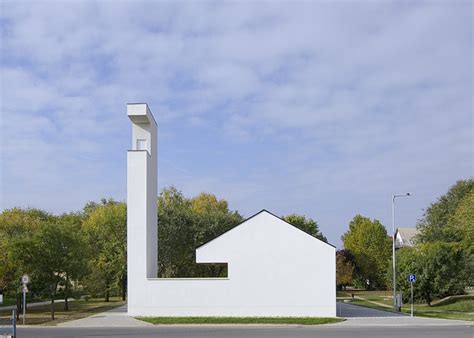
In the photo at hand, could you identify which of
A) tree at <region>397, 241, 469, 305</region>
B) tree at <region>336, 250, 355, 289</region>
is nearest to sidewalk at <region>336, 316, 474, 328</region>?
tree at <region>397, 241, 469, 305</region>

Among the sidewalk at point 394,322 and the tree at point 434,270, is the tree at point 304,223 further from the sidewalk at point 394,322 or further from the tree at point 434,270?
the sidewalk at point 394,322

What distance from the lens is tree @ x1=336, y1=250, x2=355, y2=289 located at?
79625 mm

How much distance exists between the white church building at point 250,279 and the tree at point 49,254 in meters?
6.15

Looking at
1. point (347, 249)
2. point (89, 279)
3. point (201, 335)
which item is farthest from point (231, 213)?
point (201, 335)

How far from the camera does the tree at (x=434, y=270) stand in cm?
4881

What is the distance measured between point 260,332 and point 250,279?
8.89 m

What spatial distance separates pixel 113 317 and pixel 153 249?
4.85 metres

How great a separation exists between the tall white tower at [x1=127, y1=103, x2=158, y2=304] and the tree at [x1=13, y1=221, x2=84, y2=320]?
5867 mm

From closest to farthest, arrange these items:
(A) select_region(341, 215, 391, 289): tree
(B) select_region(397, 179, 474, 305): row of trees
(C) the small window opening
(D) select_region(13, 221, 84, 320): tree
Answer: (D) select_region(13, 221, 84, 320): tree < (C) the small window opening < (B) select_region(397, 179, 474, 305): row of trees < (A) select_region(341, 215, 391, 289): tree

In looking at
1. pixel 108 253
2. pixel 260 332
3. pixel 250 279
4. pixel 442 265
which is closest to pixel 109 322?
pixel 250 279

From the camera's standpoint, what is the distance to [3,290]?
36250 millimetres

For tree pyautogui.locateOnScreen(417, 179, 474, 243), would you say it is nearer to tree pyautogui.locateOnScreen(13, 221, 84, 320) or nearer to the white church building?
the white church building

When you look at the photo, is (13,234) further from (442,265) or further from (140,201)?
(442,265)

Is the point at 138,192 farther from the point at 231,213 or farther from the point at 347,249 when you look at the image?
the point at 347,249
